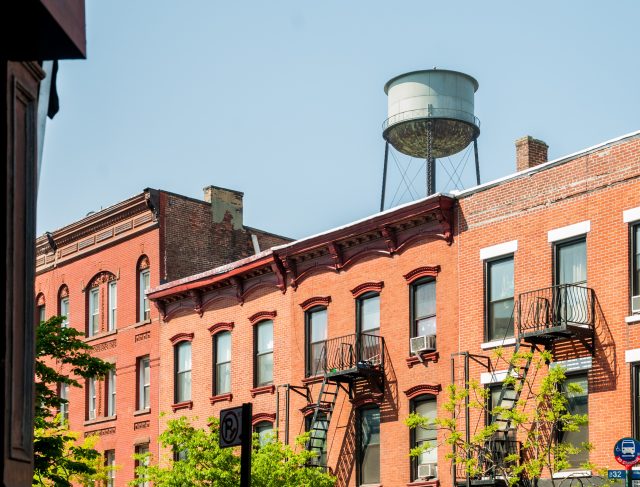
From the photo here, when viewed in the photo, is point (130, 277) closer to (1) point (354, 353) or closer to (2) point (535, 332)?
(1) point (354, 353)

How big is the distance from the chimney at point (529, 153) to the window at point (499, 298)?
4050mm

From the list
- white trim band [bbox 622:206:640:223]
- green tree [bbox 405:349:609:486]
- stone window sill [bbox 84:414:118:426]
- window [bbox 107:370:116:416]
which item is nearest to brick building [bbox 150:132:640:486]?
white trim band [bbox 622:206:640:223]

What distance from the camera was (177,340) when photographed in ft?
137

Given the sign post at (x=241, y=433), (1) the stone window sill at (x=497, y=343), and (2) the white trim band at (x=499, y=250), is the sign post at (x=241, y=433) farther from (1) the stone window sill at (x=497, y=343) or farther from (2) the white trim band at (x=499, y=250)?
(2) the white trim band at (x=499, y=250)

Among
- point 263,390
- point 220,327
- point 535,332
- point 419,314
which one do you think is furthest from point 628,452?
point 220,327

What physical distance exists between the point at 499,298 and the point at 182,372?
14352 mm

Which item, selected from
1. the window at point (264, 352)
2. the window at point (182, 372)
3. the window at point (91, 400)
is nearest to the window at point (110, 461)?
the window at point (91, 400)

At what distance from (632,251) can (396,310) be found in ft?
25.4

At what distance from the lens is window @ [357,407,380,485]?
3341 cm

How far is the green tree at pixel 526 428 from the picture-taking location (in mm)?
25828

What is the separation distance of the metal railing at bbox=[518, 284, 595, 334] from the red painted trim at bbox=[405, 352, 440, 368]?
349 cm

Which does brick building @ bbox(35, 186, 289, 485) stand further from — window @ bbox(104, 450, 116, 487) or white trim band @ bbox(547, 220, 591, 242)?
white trim band @ bbox(547, 220, 591, 242)

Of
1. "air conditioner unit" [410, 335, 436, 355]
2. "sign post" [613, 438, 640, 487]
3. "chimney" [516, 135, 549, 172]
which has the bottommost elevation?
"sign post" [613, 438, 640, 487]

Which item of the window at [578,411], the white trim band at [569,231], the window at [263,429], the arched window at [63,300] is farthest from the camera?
the arched window at [63,300]
